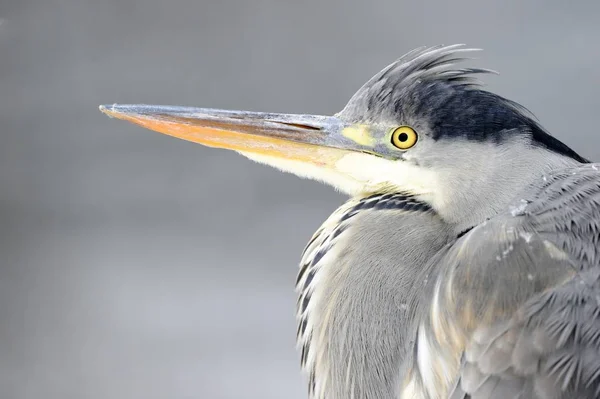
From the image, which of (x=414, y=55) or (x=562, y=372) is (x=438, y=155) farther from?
(x=562, y=372)

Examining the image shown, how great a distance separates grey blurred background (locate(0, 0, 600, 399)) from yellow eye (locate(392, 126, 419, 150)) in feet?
3.21

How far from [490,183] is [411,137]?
109 mm

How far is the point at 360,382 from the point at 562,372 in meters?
0.22

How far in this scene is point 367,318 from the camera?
0.78 meters

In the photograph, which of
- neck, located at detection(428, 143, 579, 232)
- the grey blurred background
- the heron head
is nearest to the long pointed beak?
the heron head

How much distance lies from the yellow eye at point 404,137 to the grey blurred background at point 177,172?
38.5 inches

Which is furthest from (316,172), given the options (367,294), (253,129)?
(367,294)

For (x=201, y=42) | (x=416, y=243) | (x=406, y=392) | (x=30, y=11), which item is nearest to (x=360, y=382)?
(x=406, y=392)

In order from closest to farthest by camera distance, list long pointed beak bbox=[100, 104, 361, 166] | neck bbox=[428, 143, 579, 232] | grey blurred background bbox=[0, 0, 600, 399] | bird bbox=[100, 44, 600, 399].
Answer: bird bbox=[100, 44, 600, 399]
neck bbox=[428, 143, 579, 232]
long pointed beak bbox=[100, 104, 361, 166]
grey blurred background bbox=[0, 0, 600, 399]

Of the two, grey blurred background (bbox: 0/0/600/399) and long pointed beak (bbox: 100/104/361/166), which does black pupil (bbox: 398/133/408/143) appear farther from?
grey blurred background (bbox: 0/0/600/399)

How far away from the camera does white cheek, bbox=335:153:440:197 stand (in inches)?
32.9

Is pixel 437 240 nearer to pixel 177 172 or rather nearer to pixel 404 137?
pixel 404 137

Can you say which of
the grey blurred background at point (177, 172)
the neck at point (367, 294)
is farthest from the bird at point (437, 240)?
the grey blurred background at point (177, 172)

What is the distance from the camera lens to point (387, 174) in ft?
2.83
